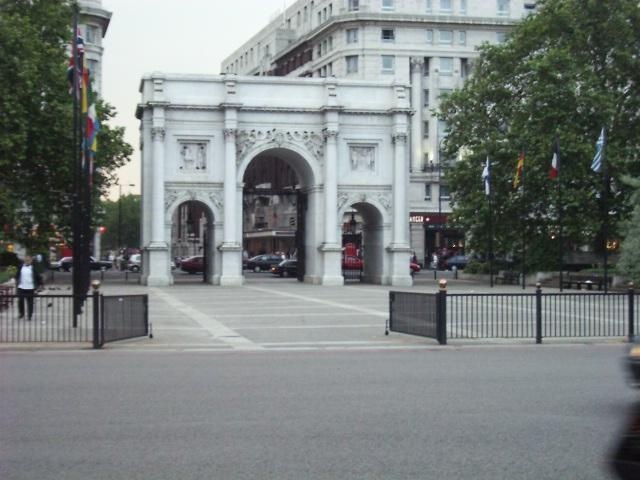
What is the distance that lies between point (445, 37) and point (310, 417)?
87748 millimetres

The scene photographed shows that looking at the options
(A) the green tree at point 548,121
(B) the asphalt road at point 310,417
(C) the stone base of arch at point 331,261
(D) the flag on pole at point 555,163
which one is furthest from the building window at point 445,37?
(B) the asphalt road at point 310,417

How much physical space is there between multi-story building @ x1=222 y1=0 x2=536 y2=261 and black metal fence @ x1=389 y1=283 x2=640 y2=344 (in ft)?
232

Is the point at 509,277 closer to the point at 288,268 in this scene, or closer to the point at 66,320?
the point at 288,268

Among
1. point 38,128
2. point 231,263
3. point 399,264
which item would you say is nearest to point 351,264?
point 399,264

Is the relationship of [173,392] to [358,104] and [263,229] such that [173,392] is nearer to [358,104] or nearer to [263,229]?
[358,104]

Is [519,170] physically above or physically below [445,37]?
below

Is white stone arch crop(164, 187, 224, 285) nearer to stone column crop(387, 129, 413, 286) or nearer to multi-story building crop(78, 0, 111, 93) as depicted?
stone column crop(387, 129, 413, 286)

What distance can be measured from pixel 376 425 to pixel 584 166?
146ft

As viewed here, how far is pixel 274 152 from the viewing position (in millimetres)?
59094

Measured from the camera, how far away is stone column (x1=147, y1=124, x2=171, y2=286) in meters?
55.5

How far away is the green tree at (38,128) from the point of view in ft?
154

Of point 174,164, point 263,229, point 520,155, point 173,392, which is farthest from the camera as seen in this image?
point 263,229

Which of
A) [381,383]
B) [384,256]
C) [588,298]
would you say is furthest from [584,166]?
[381,383]

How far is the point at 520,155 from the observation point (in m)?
52.4
